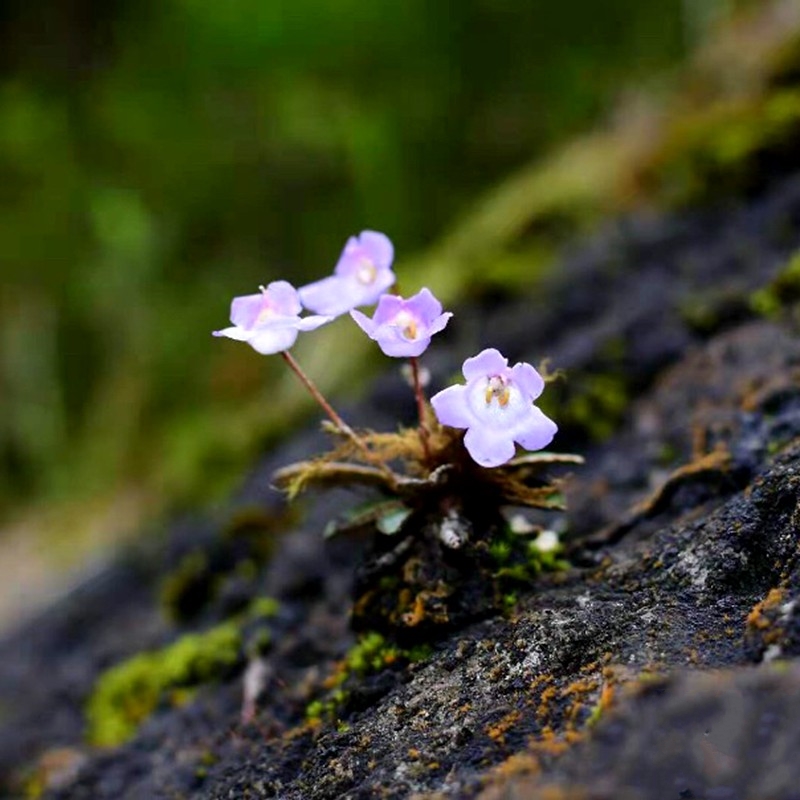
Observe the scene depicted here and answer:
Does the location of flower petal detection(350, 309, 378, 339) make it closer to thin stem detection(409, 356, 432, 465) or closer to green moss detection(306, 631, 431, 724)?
thin stem detection(409, 356, 432, 465)

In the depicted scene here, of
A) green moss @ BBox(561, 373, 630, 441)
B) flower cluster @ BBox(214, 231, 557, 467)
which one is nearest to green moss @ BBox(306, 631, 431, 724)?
flower cluster @ BBox(214, 231, 557, 467)

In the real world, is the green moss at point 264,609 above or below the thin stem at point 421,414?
above

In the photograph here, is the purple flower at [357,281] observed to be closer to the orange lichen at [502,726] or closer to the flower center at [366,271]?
the flower center at [366,271]

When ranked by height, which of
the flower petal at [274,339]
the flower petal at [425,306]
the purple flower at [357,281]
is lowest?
the flower petal at [425,306]

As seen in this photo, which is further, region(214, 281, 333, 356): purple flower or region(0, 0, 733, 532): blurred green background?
region(0, 0, 733, 532): blurred green background

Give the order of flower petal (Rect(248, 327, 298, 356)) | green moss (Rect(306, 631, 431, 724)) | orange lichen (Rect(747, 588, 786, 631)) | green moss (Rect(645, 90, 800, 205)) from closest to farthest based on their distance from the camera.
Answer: orange lichen (Rect(747, 588, 786, 631))
flower petal (Rect(248, 327, 298, 356))
green moss (Rect(306, 631, 431, 724))
green moss (Rect(645, 90, 800, 205))

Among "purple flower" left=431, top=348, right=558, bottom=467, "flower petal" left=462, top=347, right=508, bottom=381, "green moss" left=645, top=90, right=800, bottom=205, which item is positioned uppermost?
"green moss" left=645, top=90, right=800, bottom=205

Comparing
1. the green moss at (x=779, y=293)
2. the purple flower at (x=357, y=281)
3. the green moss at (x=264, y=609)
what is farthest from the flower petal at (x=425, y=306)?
the green moss at (x=779, y=293)
